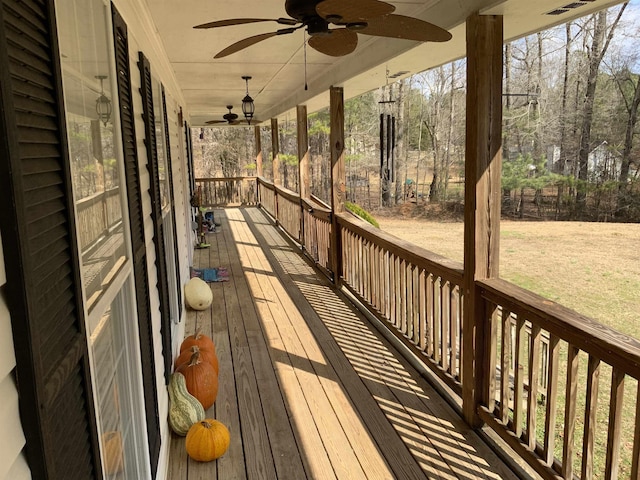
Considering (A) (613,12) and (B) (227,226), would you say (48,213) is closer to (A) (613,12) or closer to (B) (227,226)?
(B) (227,226)

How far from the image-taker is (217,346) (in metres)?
4.10

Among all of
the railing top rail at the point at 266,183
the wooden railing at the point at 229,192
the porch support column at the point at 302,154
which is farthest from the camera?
the wooden railing at the point at 229,192

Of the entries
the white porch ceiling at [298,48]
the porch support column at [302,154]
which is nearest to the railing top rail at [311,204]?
the porch support column at [302,154]

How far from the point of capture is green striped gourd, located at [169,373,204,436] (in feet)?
9.07

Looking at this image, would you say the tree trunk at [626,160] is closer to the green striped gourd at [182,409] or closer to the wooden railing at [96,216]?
the green striped gourd at [182,409]

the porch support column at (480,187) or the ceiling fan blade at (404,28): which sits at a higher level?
the ceiling fan blade at (404,28)

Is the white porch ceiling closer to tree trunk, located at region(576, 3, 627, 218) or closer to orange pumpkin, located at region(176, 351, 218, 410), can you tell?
orange pumpkin, located at region(176, 351, 218, 410)

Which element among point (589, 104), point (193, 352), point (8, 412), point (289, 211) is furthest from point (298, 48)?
point (589, 104)

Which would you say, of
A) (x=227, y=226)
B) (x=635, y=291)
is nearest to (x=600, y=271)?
(x=635, y=291)

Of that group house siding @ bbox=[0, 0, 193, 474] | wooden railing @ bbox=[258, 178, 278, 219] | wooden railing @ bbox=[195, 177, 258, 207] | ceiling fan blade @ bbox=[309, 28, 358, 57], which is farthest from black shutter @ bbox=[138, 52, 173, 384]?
wooden railing @ bbox=[195, 177, 258, 207]

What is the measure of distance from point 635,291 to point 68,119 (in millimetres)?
11734

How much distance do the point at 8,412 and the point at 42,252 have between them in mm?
241

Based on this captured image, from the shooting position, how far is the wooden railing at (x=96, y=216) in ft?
3.78

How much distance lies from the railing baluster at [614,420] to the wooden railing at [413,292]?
108 cm
